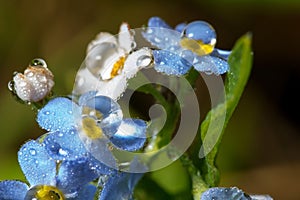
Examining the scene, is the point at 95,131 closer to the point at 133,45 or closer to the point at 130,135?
the point at 130,135

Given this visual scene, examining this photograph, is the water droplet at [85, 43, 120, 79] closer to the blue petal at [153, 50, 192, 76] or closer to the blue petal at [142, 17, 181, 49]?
the blue petal at [142, 17, 181, 49]

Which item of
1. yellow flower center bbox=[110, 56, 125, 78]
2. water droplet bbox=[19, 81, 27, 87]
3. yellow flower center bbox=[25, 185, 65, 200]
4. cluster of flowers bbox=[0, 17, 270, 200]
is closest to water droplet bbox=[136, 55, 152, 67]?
cluster of flowers bbox=[0, 17, 270, 200]

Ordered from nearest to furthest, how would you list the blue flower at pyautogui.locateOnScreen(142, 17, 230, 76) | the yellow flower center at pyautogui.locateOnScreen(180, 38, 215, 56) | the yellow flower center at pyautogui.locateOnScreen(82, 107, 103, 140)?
1. the yellow flower center at pyautogui.locateOnScreen(82, 107, 103, 140)
2. the blue flower at pyautogui.locateOnScreen(142, 17, 230, 76)
3. the yellow flower center at pyautogui.locateOnScreen(180, 38, 215, 56)

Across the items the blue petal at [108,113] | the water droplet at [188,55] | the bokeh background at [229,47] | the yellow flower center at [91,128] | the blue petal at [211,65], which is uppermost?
the water droplet at [188,55]

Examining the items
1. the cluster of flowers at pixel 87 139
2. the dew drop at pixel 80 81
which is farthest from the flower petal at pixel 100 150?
the dew drop at pixel 80 81

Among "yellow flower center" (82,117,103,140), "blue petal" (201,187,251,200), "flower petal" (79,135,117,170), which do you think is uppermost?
"yellow flower center" (82,117,103,140)

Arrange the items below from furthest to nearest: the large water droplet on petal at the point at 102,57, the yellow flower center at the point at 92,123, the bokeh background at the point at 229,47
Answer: the bokeh background at the point at 229,47 < the large water droplet on petal at the point at 102,57 < the yellow flower center at the point at 92,123

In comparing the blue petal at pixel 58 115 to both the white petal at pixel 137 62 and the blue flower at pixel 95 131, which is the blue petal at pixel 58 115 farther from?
the white petal at pixel 137 62
